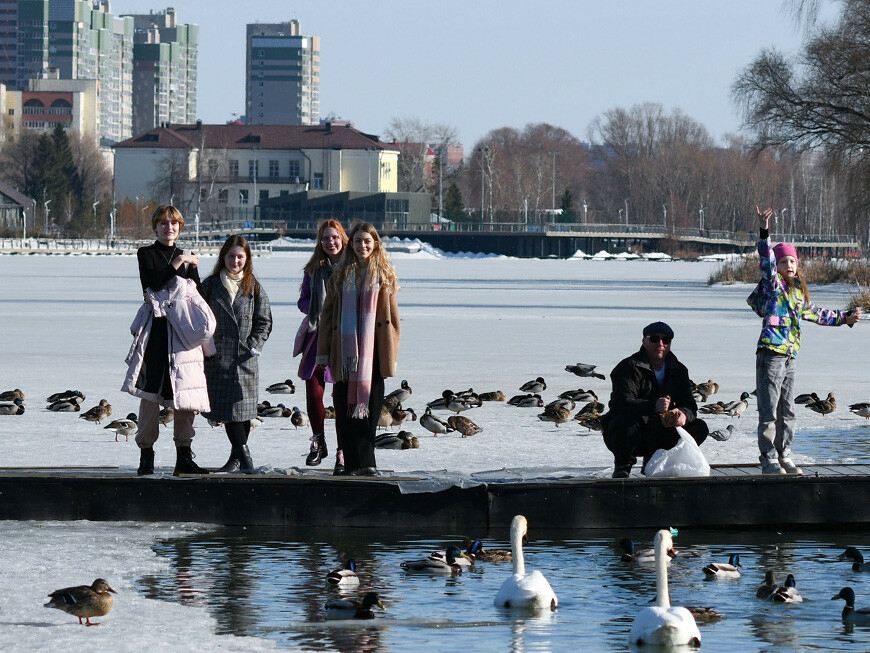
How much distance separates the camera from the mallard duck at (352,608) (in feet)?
22.1

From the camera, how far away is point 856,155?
118 ft

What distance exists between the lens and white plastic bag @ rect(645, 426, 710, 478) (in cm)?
874

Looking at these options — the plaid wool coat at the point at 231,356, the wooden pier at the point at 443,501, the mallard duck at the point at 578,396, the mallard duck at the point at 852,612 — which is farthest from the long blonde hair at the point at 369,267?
the mallard duck at the point at 578,396

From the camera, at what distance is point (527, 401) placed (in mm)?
14078

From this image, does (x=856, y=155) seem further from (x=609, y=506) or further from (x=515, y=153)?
(x=515, y=153)

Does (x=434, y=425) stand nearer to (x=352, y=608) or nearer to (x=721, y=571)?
(x=721, y=571)

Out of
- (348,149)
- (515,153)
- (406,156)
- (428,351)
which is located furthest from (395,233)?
(428,351)

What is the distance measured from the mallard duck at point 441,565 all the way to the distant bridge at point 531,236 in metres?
106

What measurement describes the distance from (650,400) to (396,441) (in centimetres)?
293

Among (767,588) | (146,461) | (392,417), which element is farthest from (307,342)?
A: (767,588)

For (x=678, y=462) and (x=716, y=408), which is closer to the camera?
(x=678, y=462)

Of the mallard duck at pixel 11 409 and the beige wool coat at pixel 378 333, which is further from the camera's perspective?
the mallard duck at pixel 11 409

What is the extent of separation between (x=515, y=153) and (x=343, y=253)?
160m

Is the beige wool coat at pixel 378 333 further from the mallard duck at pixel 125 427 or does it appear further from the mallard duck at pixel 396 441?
the mallard duck at pixel 125 427
